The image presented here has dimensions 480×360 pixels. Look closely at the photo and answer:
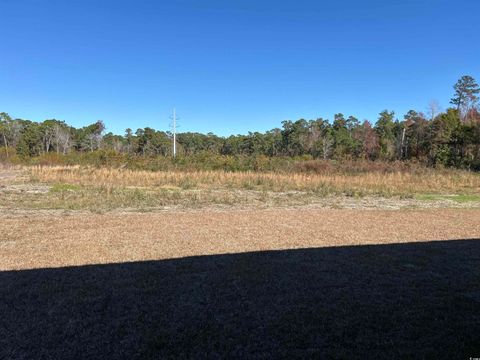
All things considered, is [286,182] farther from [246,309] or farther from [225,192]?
[246,309]

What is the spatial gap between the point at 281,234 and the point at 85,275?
3.59m

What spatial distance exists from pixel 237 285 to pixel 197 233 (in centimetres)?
280

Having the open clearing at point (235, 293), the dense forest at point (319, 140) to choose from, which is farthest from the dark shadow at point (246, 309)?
the dense forest at point (319, 140)

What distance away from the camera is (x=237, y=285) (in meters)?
3.89

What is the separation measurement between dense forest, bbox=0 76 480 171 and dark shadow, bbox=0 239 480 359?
24.0 m

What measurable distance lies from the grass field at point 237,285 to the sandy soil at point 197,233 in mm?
33

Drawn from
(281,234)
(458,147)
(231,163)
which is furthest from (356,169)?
(281,234)

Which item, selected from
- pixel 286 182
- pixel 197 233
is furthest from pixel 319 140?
pixel 197 233

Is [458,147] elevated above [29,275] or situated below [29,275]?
above

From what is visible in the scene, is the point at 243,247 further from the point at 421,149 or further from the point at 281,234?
the point at 421,149

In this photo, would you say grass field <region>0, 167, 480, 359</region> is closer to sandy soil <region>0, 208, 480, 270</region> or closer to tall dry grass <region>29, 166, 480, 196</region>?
sandy soil <region>0, 208, 480, 270</region>

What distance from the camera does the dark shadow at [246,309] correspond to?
2.59m

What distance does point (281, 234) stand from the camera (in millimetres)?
6648

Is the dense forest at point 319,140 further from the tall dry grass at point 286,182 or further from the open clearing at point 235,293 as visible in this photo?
the open clearing at point 235,293
